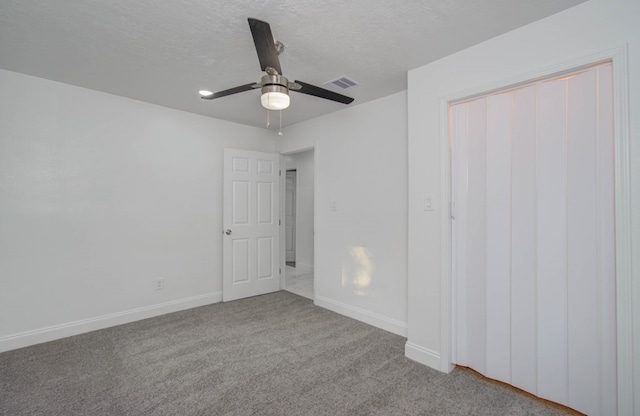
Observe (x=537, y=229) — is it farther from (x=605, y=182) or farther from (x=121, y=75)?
(x=121, y=75)

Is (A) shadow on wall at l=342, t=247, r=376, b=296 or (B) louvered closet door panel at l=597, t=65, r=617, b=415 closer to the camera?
(B) louvered closet door panel at l=597, t=65, r=617, b=415

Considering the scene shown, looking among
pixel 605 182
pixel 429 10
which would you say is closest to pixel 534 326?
pixel 605 182

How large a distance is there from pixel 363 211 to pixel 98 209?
2.90m

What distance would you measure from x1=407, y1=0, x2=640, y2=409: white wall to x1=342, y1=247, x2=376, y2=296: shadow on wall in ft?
2.61

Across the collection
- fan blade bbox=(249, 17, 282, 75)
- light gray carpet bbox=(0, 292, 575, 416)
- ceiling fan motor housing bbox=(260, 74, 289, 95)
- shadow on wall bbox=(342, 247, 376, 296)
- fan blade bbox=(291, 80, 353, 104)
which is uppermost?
fan blade bbox=(249, 17, 282, 75)

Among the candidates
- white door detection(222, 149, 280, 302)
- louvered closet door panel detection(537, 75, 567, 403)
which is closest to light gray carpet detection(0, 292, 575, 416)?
louvered closet door panel detection(537, 75, 567, 403)

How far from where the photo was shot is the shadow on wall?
327 centimetres

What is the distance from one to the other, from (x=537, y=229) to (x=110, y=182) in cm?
398

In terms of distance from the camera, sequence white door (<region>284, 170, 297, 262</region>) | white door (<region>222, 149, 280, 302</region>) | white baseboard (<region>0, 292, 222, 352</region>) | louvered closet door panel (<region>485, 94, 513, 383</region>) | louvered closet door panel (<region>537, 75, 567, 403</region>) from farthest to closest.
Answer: white door (<region>284, 170, 297, 262</region>) → white door (<region>222, 149, 280, 302</region>) → white baseboard (<region>0, 292, 222, 352</region>) → louvered closet door panel (<region>485, 94, 513, 383</region>) → louvered closet door panel (<region>537, 75, 567, 403</region>)


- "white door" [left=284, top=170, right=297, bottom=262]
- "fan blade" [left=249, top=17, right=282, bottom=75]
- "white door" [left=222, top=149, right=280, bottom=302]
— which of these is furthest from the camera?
"white door" [left=284, top=170, right=297, bottom=262]

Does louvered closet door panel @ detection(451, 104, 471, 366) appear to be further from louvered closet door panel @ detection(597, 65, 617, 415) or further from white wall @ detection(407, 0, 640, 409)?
louvered closet door panel @ detection(597, 65, 617, 415)

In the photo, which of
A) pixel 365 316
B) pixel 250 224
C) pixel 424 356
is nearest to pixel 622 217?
pixel 424 356

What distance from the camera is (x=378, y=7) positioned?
1718mm

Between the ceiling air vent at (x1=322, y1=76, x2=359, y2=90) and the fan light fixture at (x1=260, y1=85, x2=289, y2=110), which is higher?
the ceiling air vent at (x1=322, y1=76, x2=359, y2=90)
